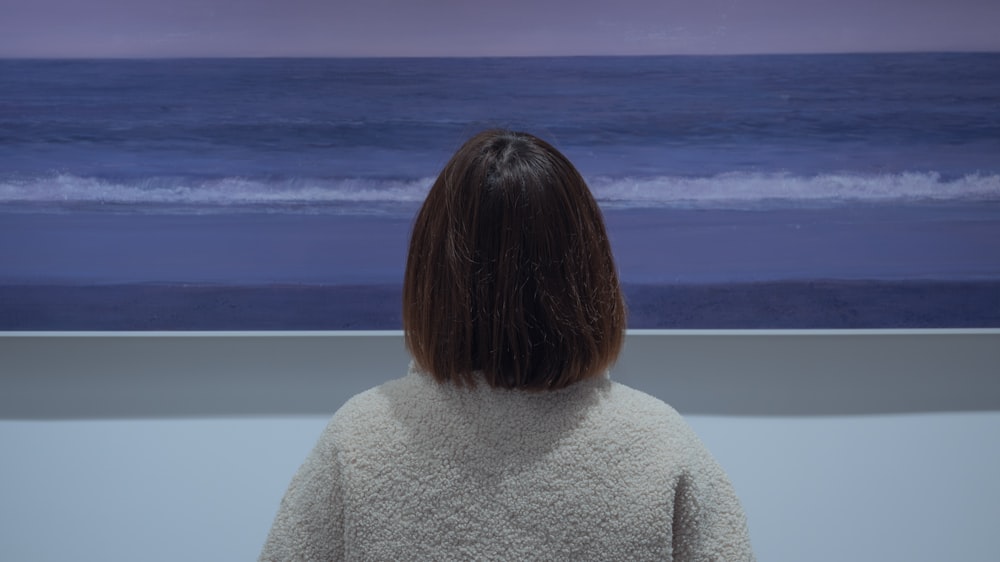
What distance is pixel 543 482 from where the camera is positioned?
2.39 ft

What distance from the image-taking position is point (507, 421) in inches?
29.2

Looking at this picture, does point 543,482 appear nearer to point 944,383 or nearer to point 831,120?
point 831,120

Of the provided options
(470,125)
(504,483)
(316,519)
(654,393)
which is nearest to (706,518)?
(504,483)

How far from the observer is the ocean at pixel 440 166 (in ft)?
4.68

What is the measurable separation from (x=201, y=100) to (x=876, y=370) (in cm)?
122

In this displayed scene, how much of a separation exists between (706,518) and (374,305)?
31.3 inches

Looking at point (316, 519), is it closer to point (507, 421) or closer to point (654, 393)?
point (507, 421)

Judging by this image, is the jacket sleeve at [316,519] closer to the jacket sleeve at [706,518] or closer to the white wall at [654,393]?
the jacket sleeve at [706,518]

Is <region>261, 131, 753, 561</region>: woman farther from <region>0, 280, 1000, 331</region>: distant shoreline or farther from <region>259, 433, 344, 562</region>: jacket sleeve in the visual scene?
<region>0, 280, 1000, 331</region>: distant shoreline

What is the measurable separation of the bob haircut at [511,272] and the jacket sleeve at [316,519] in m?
0.13

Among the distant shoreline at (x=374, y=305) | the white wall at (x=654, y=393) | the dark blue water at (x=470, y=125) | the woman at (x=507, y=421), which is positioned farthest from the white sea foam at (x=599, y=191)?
the woman at (x=507, y=421)

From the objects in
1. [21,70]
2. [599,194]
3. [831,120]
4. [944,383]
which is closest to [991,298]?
[944,383]

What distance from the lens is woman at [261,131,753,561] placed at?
2.37ft

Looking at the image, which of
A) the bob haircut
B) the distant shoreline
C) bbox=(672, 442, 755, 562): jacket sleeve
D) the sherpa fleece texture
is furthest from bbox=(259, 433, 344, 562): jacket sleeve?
the distant shoreline
